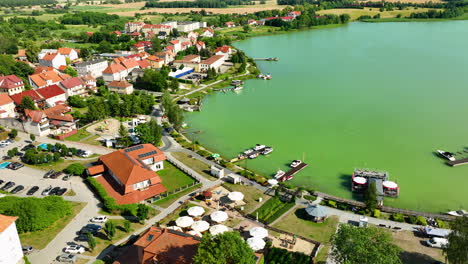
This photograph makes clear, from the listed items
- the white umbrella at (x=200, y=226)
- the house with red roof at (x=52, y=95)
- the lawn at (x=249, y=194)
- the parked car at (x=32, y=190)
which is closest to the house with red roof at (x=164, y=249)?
the white umbrella at (x=200, y=226)

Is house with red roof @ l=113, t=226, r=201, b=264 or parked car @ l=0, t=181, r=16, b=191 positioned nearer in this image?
house with red roof @ l=113, t=226, r=201, b=264

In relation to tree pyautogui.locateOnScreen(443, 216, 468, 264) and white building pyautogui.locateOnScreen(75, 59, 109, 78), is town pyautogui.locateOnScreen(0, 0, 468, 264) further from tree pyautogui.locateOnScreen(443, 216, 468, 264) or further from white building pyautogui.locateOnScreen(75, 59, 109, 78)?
white building pyautogui.locateOnScreen(75, 59, 109, 78)

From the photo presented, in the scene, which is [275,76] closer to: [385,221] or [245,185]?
[245,185]

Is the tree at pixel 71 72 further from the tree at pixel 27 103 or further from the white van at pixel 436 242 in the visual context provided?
the white van at pixel 436 242

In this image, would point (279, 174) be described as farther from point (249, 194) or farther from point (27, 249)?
point (27, 249)

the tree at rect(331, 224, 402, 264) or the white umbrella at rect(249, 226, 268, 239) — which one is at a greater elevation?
the tree at rect(331, 224, 402, 264)

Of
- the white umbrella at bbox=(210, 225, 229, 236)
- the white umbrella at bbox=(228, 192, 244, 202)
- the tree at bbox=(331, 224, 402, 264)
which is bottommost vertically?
the white umbrella at bbox=(210, 225, 229, 236)

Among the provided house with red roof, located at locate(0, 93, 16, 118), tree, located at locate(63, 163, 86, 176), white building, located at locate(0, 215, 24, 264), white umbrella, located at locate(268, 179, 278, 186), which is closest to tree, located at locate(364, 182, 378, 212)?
white umbrella, located at locate(268, 179, 278, 186)
